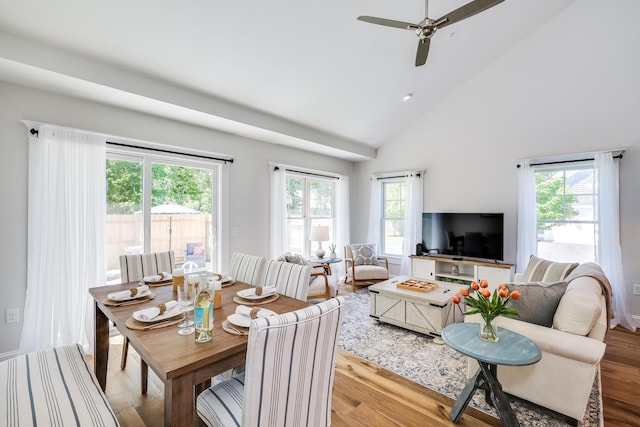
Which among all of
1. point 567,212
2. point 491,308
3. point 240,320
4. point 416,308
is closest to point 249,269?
point 240,320

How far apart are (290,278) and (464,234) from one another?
3.47m

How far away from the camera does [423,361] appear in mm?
2664

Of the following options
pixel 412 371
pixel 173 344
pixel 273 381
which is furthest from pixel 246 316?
pixel 412 371

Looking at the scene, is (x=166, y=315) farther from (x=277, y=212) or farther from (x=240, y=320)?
(x=277, y=212)

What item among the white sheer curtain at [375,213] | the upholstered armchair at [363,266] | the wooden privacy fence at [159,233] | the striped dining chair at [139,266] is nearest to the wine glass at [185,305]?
the striped dining chair at [139,266]

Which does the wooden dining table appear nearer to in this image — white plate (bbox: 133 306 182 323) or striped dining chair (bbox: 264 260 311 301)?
white plate (bbox: 133 306 182 323)

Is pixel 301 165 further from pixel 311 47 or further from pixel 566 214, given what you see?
pixel 566 214

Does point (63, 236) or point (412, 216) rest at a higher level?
point (412, 216)

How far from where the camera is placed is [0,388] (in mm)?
1338

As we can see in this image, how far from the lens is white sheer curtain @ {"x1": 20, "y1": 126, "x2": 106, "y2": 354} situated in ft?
8.55

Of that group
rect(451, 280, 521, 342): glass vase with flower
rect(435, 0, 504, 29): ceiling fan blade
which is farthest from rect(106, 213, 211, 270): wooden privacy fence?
rect(435, 0, 504, 29): ceiling fan blade

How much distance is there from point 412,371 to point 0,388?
2615 millimetres

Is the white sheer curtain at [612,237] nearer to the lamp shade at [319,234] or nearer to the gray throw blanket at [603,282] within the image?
the gray throw blanket at [603,282]

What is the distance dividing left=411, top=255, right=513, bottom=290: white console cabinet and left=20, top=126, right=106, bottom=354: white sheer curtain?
14.7 ft
